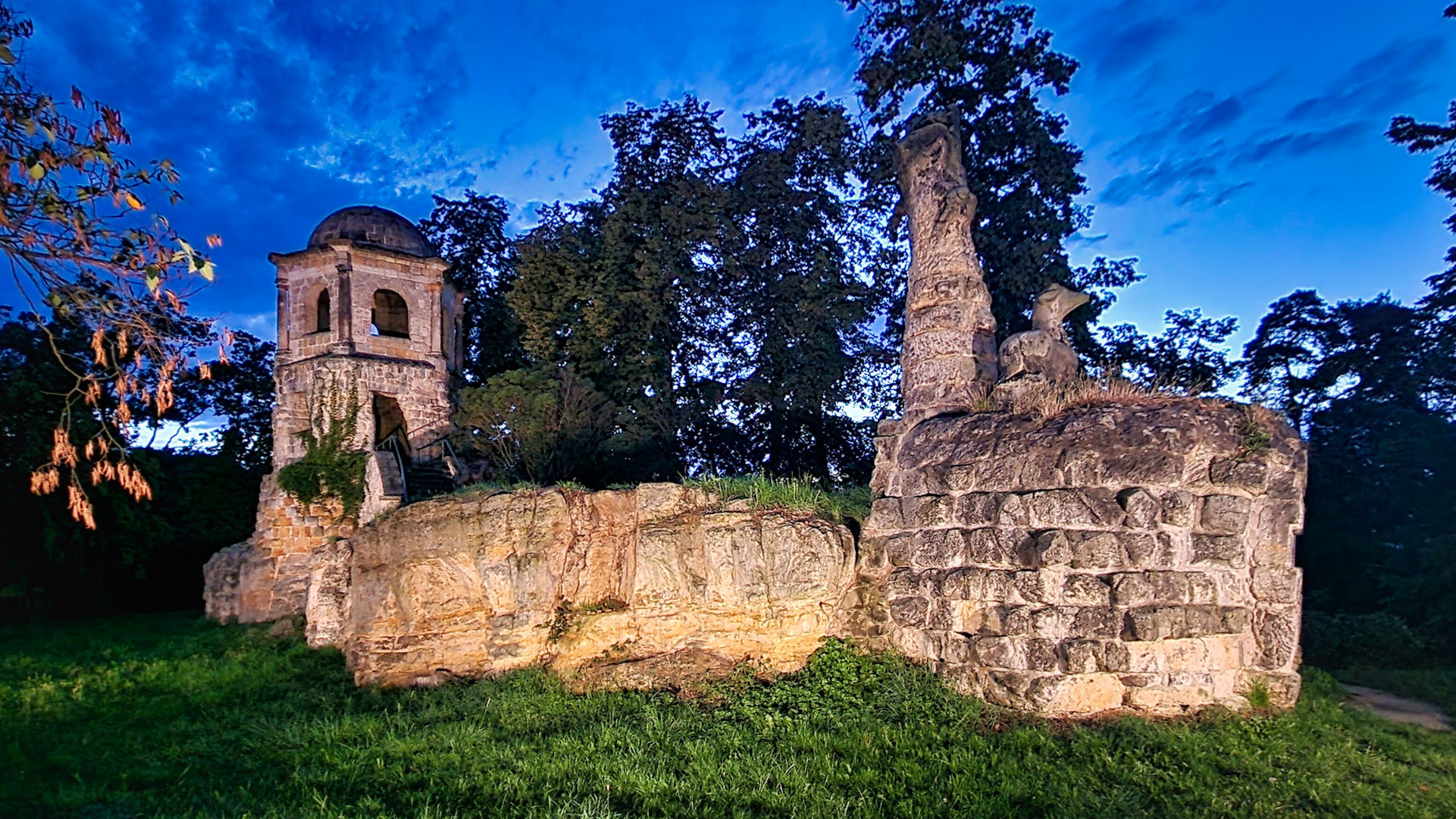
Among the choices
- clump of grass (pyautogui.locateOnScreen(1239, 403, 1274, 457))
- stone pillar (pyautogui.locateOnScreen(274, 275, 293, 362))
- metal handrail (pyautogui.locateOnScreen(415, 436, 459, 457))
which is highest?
stone pillar (pyautogui.locateOnScreen(274, 275, 293, 362))

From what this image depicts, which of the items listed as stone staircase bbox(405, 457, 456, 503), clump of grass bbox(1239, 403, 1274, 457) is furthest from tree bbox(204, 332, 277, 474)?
clump of grass bbox(1239, 403, 1274, 457)

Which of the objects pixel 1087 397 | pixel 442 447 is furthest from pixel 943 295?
pixel 442 447

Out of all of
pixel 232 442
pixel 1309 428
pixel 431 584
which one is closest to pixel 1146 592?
pixel 431 584

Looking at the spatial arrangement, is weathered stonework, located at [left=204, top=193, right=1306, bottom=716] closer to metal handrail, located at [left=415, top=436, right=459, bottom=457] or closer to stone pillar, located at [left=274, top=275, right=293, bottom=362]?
metal handrail, located at [left=415, top=436, right=459, bottom=457]

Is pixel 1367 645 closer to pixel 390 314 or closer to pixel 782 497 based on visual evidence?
pixel 782 497

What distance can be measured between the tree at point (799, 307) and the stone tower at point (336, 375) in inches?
249

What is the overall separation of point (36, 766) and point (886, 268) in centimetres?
1523

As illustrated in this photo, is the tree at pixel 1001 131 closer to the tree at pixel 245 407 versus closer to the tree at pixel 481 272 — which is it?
the tree at pixel 481 272

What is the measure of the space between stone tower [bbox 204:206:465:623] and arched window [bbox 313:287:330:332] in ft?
0.08

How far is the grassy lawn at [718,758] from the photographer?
197 inches

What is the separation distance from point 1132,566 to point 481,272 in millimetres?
18698

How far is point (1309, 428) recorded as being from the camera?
16.4 metres

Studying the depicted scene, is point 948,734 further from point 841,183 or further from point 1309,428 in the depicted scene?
point 1309,428

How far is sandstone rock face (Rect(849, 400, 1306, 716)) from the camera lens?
6.23 m
